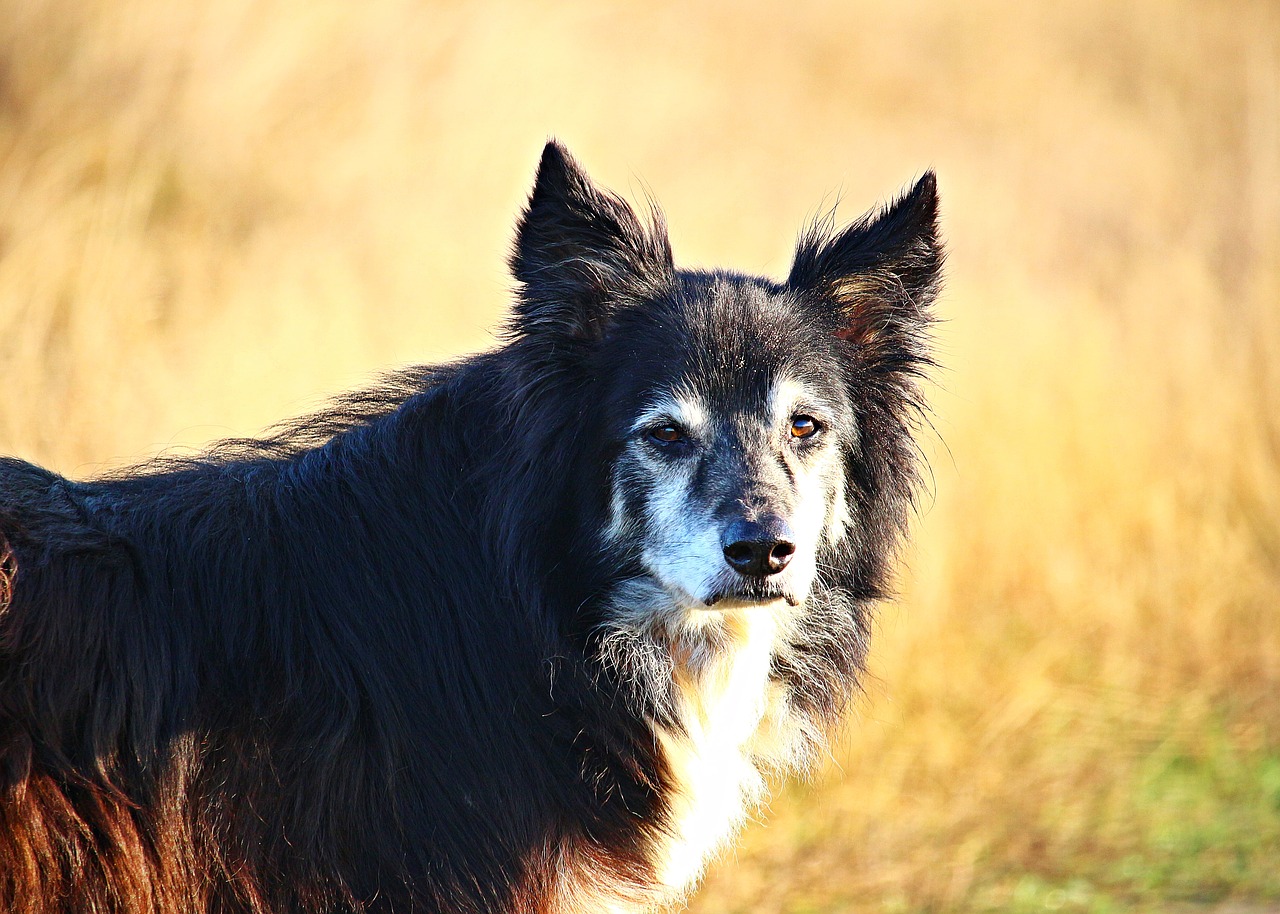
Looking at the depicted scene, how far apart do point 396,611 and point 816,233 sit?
1876 mm

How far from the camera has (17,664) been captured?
282 centimetres

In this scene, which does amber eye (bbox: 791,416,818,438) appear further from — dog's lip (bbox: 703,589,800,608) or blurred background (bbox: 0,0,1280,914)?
blurred background (bbox: 0,0,1280,914)

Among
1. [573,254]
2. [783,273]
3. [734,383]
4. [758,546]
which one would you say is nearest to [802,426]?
[734,383]

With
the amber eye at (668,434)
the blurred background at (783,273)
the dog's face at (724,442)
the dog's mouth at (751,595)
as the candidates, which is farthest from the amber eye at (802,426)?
the blurred background at (783,273)

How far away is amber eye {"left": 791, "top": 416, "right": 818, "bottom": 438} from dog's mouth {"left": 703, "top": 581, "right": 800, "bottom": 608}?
539 mm

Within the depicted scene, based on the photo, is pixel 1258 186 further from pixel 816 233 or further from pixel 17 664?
pixel 17 664

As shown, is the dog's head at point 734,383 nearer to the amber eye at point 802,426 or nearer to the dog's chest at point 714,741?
the amber eye at point 802,426

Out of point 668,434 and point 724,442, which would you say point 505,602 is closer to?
point 668,434

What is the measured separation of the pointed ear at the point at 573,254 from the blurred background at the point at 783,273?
1.69m

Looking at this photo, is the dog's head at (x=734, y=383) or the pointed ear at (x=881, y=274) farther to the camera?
the pointed ear at (x=881, y=274)

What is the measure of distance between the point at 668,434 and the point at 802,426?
1.44 feet

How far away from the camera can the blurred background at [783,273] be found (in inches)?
250

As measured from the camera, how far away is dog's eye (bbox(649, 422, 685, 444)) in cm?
342

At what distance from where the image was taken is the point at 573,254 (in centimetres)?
350
